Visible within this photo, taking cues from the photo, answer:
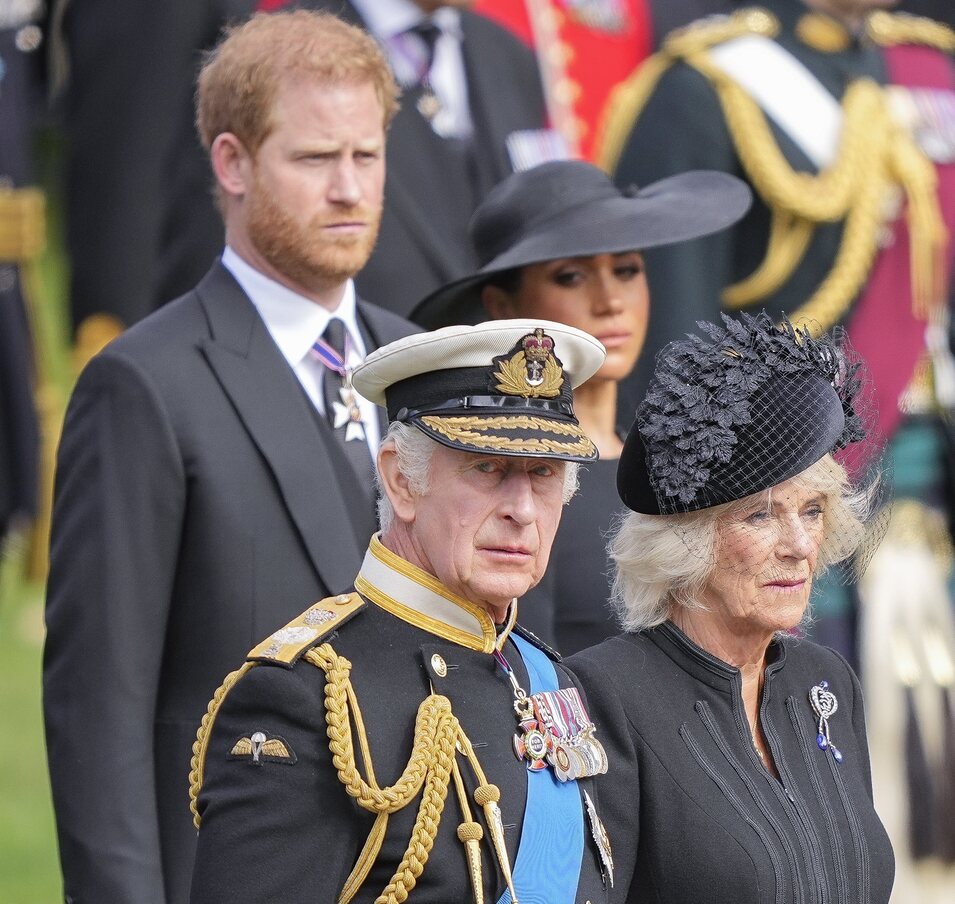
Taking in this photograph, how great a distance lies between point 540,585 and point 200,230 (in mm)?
1862

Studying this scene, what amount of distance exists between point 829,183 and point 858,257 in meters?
0.21

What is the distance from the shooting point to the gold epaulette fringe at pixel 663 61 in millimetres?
6016

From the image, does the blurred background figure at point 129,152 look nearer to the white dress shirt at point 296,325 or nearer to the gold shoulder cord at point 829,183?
the gold shoulder cord at point 829,183

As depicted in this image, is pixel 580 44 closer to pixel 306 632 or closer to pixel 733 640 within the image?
pixel 733 640

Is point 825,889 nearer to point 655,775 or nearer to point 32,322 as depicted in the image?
point 655,775

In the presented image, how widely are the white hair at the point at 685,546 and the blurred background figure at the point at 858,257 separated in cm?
188

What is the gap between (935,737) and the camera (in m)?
5.82

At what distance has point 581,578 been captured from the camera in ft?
14.4

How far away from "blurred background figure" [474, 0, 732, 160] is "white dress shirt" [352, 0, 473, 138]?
0.63m

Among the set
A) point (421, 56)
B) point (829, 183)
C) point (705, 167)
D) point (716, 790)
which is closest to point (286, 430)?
point (716, 790)

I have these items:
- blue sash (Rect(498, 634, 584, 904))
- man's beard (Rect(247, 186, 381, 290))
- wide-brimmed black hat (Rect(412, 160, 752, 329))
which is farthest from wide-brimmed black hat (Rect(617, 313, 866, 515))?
wide-brimmed black hat (Rect(412, 160, 752, 329))

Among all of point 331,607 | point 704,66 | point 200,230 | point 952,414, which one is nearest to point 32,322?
point 200,230

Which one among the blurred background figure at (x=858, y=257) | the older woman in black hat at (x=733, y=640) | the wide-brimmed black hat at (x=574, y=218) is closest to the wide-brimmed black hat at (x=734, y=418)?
the older woman in black hat at (x=733, y=640)

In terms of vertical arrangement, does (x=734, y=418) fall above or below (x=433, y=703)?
above
